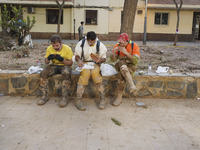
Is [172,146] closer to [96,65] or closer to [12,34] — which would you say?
[96,65]

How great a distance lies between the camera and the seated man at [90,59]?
13.7ft

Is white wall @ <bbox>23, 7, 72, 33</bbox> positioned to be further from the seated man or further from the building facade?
the seated man

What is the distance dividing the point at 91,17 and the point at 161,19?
6.30 meters

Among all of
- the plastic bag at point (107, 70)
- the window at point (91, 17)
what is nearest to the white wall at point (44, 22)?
the window at point (91, 17)

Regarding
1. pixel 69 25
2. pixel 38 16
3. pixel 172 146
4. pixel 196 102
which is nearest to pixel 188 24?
pixel 69 25

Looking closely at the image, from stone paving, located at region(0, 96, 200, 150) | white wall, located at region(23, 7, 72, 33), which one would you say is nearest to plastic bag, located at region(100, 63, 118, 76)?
stone paving, located at region(0, 96, 200, 150)

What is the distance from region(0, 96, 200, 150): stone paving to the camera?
2900 millimetres

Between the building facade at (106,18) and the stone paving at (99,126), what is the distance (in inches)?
621

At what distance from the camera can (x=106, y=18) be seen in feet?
64.1

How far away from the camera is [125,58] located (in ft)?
14.5

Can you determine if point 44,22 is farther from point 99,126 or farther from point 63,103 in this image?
point 99,126

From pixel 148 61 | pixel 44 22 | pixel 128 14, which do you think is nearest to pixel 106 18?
pixel 44 22

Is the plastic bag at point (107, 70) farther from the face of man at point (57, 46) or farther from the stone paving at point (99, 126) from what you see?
the face of man at point (57, 46)

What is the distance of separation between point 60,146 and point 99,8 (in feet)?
58.1
